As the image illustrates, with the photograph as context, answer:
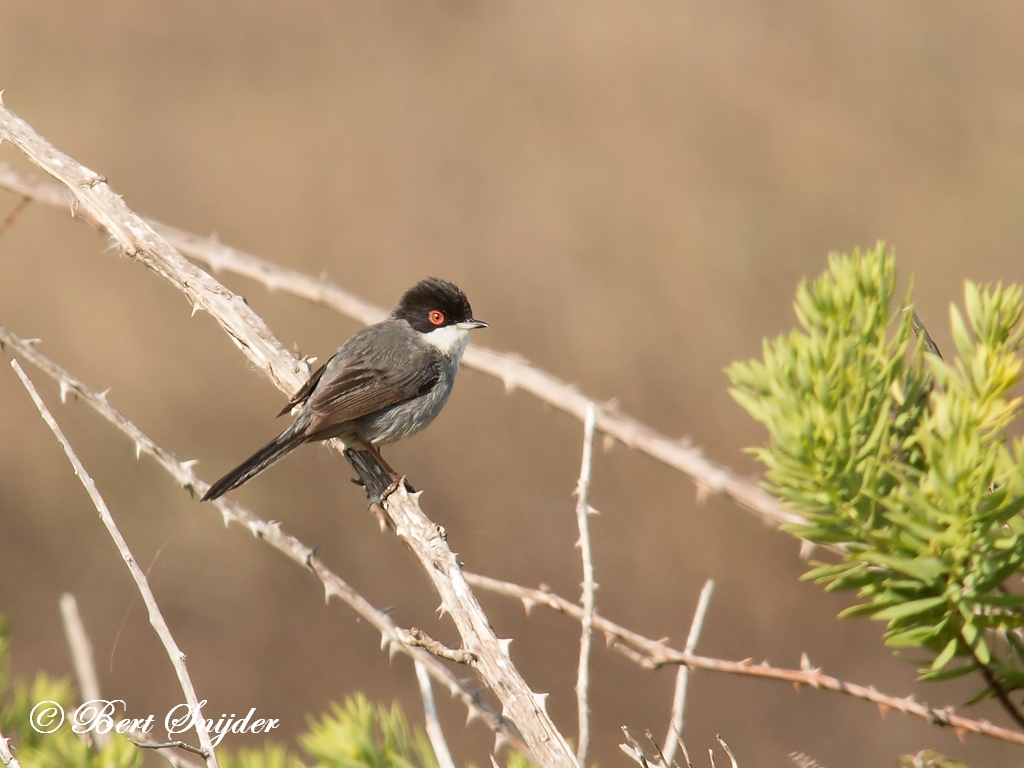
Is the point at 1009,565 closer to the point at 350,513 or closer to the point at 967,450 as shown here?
the point at 967,450

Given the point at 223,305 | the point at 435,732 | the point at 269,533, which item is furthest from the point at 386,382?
the point at 435,732

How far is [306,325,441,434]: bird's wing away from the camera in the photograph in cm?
438

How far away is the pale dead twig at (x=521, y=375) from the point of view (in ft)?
7.81

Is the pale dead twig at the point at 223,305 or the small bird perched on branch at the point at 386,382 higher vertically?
the small bird perched on branch at the point at 386,382

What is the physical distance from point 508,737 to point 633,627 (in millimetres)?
6468

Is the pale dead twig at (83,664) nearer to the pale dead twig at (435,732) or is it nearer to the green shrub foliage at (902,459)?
the pale dead twig at (435,732)

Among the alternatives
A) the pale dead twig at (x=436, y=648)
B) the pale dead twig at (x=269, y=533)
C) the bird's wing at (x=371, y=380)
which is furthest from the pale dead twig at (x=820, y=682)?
the bird's wing at (x=371, y=380)

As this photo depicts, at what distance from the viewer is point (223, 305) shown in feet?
10.9

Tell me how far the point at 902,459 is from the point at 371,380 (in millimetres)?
3764

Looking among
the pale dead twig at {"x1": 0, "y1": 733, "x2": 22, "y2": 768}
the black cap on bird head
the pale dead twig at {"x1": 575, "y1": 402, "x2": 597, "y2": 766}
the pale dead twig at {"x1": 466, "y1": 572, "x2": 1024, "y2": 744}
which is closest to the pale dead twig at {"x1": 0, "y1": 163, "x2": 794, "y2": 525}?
the pale dead twig at {"x1": 575, "y1": 402, "x2": 597, "y2": 766}

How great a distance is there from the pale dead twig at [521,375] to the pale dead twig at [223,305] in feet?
0.23

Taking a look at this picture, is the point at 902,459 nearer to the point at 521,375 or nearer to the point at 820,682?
the point at 820,682

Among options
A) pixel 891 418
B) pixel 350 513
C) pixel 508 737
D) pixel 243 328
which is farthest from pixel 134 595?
pixel 891 418

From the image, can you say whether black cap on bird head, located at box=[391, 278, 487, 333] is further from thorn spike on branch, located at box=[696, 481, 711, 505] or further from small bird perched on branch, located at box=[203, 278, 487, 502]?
thorn spike on branch, located at box=[696, 481, 711, 505]
